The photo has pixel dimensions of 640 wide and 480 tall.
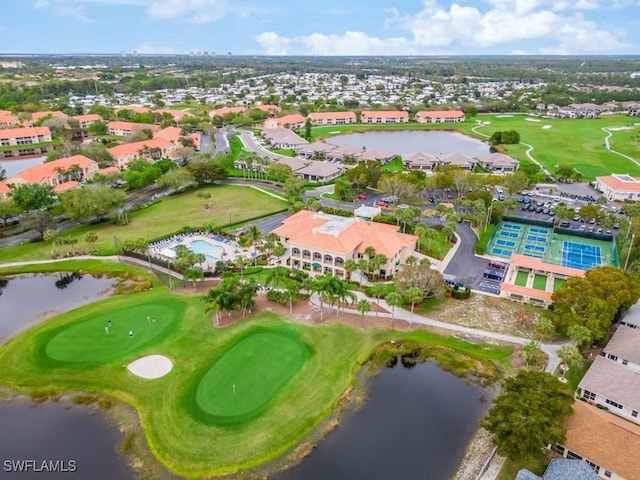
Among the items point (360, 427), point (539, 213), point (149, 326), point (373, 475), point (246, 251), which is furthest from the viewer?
point (539, 213)

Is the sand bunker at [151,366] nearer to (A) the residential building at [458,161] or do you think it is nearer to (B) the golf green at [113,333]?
(B) the golf green at [113,333]

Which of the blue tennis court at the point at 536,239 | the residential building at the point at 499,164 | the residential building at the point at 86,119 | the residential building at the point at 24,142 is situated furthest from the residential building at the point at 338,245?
the residential building at the point at 86,119

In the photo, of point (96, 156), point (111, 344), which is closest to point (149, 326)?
point (111, 344)

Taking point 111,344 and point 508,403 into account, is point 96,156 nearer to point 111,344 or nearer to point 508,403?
point 111,344

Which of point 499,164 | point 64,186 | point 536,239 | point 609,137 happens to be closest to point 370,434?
point 536,239

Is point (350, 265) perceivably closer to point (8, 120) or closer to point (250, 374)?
point (250, 374)
